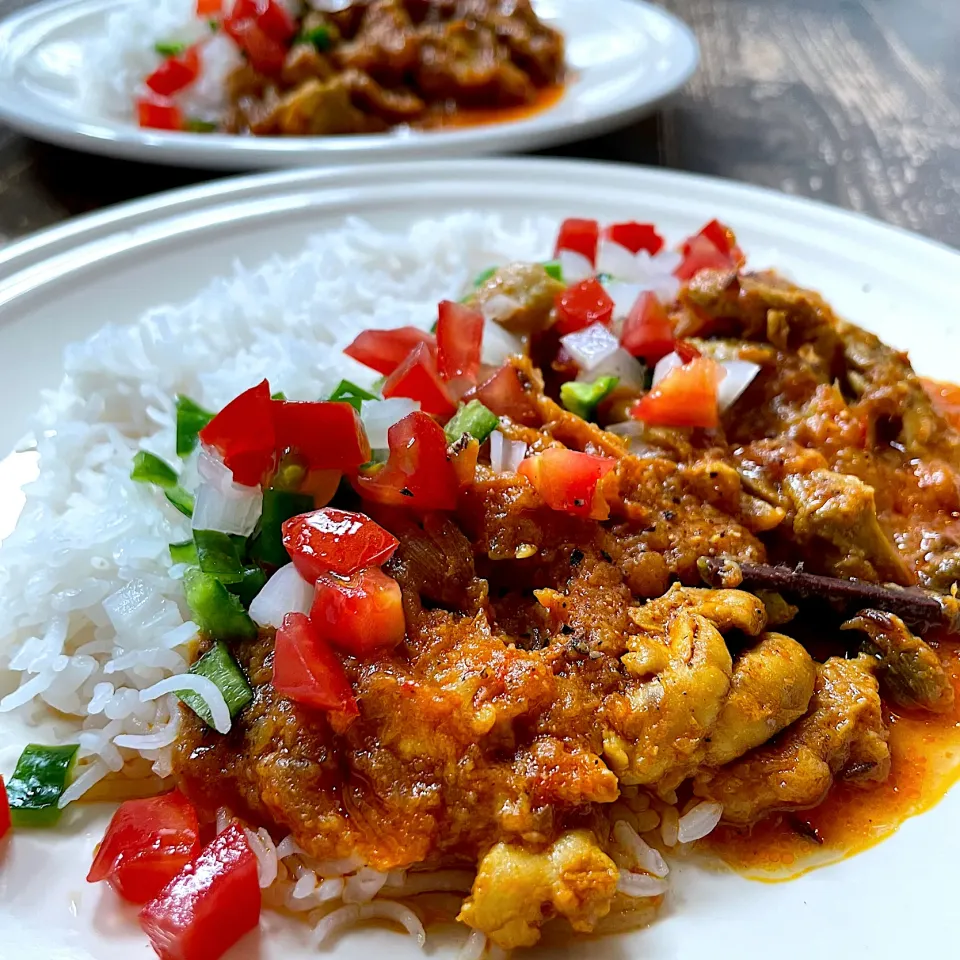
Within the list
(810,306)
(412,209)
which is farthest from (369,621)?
(412,209)

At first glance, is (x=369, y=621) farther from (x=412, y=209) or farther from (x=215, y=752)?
(x=412, y=209)

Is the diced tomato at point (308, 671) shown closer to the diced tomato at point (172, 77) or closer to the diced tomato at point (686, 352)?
the diced tomato at point (686, 352)

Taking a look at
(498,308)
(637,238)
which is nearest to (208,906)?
(498,308)

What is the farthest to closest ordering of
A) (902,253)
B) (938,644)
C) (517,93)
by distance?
(517,93) < (902,253) < (938,644)

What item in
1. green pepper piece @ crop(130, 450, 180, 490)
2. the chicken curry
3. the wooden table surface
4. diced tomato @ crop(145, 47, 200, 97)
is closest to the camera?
the chicken curry

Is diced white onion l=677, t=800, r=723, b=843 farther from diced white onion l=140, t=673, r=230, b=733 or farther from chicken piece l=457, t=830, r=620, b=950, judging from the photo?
diced white onion l=140, t=673, r=230, b=733

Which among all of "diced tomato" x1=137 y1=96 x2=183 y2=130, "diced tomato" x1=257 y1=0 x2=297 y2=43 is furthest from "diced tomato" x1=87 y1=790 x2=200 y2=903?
"diced tomato" x1=257 y1=0 x2=297 y2=43

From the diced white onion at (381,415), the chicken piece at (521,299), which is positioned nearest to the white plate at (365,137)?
the chicken piece at (521,299)

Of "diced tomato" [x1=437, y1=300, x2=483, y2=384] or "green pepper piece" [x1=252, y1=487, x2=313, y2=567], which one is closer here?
"green pepper piece" [x1=252, y1=487, x2=313, y2=567]
